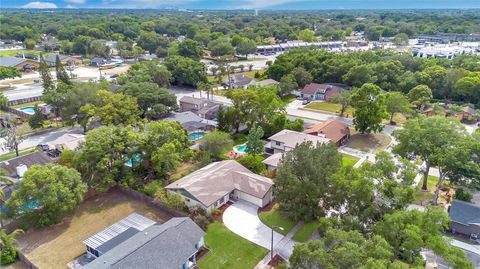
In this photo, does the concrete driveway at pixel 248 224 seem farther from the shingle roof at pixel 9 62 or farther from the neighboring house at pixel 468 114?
the shingle roof at pixel 9 62

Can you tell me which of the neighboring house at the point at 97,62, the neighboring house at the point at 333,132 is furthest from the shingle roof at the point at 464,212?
the neighboring house at the point at 97,62

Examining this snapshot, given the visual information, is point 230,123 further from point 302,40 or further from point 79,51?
point 302,40

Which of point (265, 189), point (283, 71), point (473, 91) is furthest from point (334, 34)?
point (265, 189)

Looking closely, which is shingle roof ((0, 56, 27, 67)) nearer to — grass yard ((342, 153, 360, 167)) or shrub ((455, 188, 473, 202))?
grass yard ((342, 153, 360, 167))

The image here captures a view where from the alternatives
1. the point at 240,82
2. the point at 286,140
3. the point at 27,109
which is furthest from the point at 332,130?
the point at 27,109

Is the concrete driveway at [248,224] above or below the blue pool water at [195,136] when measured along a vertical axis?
below
